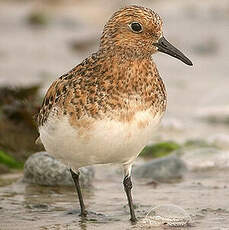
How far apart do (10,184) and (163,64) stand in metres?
6.43

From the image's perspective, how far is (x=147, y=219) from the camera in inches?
256

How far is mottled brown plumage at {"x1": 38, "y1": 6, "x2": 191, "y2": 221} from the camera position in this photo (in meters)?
6.17

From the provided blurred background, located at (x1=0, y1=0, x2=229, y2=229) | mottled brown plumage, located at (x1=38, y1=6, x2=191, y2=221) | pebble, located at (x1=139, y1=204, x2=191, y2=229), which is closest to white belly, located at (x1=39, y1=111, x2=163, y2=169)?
mottled brown plumage, located at (x1=38, y1=6, x2=191, y2=221)

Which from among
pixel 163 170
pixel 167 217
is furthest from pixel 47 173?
pixel 167 217

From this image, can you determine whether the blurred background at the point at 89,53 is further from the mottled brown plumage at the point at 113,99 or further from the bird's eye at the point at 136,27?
the bird's eye at the point at 136,27

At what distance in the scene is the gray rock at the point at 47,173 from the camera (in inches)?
306

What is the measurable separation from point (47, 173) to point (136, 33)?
79.4 inches

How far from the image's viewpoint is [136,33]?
252 inches

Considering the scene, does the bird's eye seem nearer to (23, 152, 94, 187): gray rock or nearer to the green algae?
(23, 152, 94, 187): gray rock

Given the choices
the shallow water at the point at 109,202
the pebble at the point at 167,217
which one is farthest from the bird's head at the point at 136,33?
the shallow water at the point at 109,202

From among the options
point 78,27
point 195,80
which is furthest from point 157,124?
point 78,27

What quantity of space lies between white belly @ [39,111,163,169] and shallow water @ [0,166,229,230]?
53cm

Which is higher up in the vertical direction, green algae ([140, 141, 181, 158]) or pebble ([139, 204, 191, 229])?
green algae ([140, 141, 181, 158])

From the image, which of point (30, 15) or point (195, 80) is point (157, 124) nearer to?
point (195, 80)
